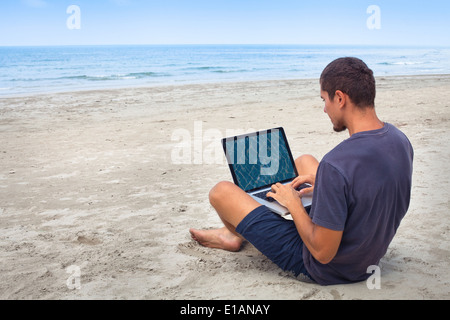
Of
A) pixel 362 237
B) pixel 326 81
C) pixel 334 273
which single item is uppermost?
pixel 326 81

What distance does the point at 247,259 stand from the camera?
121 inches

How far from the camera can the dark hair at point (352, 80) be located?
2074 mm

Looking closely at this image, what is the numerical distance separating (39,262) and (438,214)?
321cm

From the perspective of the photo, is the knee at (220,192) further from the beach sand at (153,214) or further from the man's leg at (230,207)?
the beach sand at (153,214)

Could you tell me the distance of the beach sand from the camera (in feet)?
8.72

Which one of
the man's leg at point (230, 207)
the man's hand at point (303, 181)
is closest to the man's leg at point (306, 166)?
the man's leg at point (230, 207)

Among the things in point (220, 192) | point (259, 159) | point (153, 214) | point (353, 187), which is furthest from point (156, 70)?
point (353, 187)

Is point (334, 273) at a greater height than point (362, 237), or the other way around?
point (362, 237)

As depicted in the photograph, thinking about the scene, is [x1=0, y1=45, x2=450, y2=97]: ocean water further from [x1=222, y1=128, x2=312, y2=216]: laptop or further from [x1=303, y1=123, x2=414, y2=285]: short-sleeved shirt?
[x1=303, y1=123, x2=414, y2=285]: short-sleeved shirt

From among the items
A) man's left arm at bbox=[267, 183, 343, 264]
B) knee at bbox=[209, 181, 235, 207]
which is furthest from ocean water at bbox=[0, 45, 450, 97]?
man's left arm at bbox=[267, 183, 343, 264]

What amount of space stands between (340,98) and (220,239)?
151cm

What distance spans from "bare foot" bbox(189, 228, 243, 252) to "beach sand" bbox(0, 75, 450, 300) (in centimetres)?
7
